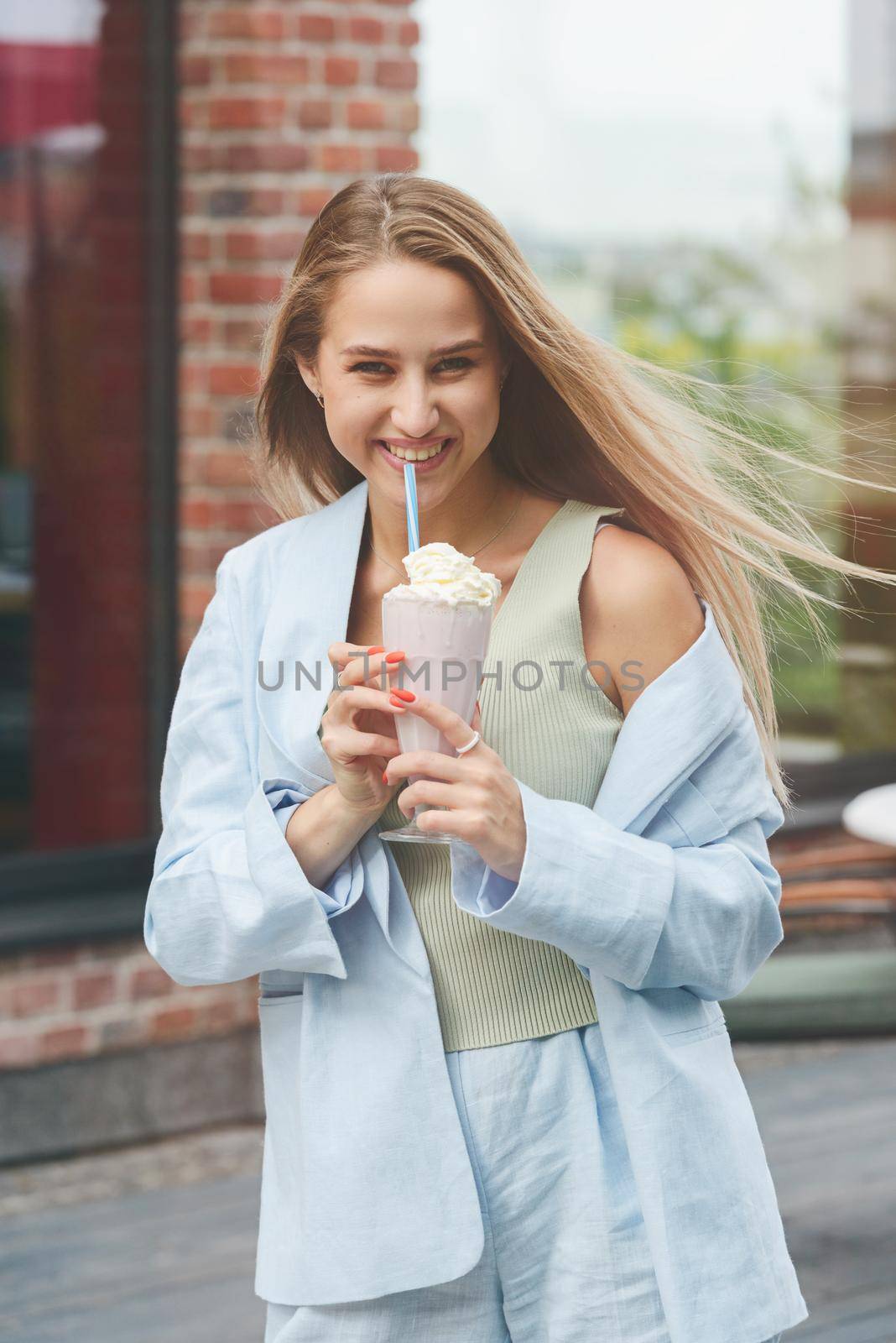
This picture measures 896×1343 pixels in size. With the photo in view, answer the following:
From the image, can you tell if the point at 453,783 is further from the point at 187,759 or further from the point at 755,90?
the point at 755,90

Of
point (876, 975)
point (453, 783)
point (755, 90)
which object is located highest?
point (755, 90)

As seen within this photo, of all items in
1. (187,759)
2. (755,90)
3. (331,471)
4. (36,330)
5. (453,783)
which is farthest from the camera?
(755,90)

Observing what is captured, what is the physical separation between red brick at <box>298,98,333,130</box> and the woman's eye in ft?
8.85

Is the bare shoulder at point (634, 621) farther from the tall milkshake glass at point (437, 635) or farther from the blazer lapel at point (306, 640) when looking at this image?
the blazer lapel at point (306, 640)

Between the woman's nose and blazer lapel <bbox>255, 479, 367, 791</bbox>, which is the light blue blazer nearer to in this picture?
blazer lapel <bbox>255, 479, 367, 791</bbox>

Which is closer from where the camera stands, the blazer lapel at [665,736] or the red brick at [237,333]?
the blazer lapel at [665,736]

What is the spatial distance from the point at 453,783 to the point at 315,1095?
0.37m

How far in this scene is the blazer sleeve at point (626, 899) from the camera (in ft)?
4.90

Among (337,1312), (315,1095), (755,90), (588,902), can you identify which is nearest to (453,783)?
(588,902)

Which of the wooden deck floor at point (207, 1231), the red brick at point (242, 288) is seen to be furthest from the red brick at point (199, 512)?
the wooden deck floor at point (207, 1231)

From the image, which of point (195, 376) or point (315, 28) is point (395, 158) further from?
point (195, 376)

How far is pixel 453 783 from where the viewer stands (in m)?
1.46

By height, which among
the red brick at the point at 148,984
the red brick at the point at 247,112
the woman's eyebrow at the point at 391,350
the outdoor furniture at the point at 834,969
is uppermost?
the red brick at the point at 247,112

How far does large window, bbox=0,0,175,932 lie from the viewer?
4.22 m
